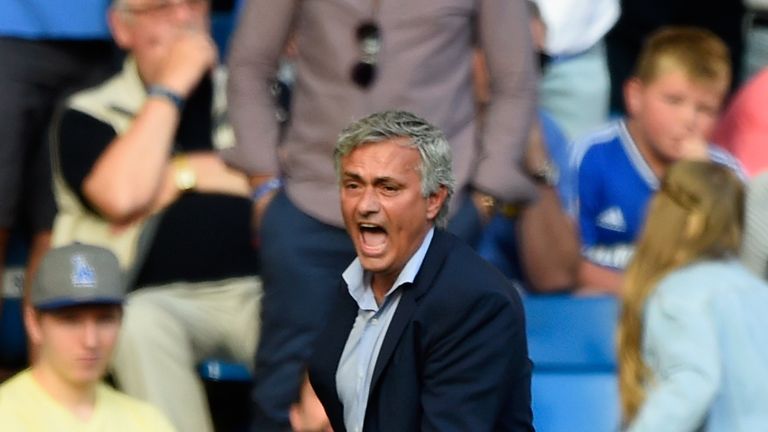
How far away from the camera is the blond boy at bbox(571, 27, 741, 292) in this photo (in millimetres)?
5848

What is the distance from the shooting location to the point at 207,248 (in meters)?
5.68

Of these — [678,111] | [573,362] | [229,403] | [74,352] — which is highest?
[678,111]

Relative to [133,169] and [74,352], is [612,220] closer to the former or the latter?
[133,169]

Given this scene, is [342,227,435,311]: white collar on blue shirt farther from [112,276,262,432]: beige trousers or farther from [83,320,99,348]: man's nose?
[112,276,262,432]: beige trousers

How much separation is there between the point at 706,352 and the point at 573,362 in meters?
1.01

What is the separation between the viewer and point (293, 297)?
17.1ft

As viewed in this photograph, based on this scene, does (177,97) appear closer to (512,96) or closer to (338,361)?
(512,96)

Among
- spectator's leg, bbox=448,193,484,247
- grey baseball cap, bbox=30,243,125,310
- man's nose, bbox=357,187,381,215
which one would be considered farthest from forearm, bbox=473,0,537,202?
man's nose, bbox=357,187,381,215

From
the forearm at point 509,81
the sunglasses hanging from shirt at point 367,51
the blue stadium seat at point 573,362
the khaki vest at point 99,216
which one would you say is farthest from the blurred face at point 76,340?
the blue stadium seat at point 573,362

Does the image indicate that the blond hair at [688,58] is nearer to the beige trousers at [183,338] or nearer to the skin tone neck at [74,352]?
the beige trousers at [183,338]

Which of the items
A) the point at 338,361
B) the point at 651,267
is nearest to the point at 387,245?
the point at 338,361

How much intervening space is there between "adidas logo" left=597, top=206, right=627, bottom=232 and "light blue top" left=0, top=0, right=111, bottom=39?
1.58 meters

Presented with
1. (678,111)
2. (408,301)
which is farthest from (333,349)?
(678,111)

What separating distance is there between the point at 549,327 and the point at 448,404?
156 cm
